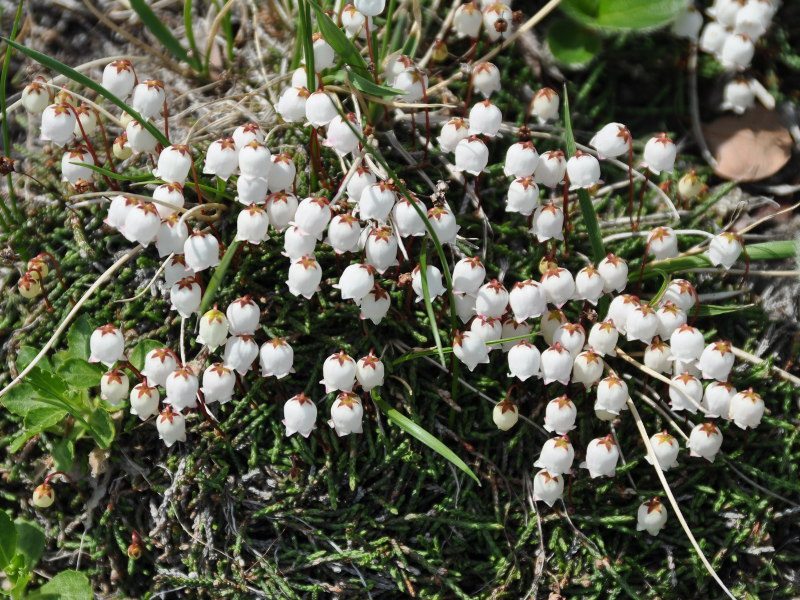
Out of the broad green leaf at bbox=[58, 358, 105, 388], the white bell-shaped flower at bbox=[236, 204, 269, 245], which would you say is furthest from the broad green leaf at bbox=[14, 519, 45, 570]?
the white bell-shaped flower at bbox=[236, 204, 269, 245]

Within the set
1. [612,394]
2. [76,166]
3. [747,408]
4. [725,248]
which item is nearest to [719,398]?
[747,408]

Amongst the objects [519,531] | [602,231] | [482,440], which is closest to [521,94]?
[602,231]

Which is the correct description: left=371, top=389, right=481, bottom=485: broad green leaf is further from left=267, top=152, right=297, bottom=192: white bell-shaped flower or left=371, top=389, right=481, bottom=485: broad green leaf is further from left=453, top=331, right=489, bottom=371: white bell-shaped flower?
left=267, top=152, right=297, bottom=192: white bell-shaped flower

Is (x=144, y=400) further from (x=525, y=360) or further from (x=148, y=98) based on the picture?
(x=525, y=360)

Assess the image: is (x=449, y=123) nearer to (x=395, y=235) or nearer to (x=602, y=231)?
(x=395, y=235)

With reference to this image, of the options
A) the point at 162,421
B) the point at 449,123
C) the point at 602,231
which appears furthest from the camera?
the point at 602,231
